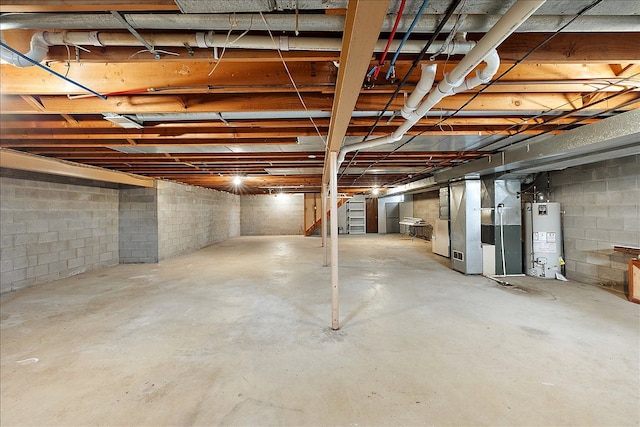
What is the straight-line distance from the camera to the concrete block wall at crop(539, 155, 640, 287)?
3.15 metres

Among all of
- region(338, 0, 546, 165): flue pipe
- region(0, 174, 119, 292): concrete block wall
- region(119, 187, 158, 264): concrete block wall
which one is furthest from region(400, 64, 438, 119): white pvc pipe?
region(119, 187, 158, 264): concrete block wall

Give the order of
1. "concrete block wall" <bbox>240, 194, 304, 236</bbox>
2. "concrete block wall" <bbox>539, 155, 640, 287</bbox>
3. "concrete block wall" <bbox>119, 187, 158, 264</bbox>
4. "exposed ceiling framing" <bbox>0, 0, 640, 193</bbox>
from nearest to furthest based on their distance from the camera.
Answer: "exposed ceiling framing" <bbox>0, 0, 640, 193</bbox>, "concrete block wall" <bbox>539, 155, 640, 287</bbox>, "concrete block wall" <bbox>119, 187, 158, 264</bbox>, "concrete block wall" <bbox>240, 194, 304, 236</bbox>

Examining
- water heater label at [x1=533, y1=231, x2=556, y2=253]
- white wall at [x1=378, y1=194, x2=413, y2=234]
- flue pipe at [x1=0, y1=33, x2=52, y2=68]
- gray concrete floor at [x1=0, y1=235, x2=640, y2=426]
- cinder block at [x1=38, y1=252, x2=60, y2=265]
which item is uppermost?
flue pipe at [x1=0, y1=33, x2=52, y2=68]

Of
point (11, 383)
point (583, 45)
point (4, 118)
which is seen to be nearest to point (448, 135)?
point (583, 45)

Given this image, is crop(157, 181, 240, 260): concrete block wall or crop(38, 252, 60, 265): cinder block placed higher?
crop(157, 181, 240, 260): concrete block wall

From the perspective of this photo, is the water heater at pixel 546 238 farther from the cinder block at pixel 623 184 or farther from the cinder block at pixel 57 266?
the cinder block at pixel 57 266

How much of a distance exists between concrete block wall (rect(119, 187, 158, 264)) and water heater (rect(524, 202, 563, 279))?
23.1 feet

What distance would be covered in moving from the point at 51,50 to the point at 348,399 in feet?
8.38

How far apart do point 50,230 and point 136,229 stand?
1527 millimetres

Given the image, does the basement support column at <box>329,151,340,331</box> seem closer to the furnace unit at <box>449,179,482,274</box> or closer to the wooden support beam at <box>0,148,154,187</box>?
the furnace unit at <box>449,179,482,274</box>

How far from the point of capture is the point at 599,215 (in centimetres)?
348

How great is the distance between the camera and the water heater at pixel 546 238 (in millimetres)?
3934

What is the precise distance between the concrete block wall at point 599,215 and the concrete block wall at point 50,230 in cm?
796

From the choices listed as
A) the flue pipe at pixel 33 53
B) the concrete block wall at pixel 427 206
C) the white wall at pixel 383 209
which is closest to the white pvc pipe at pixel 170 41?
the flue pipe at pixel 33 53
